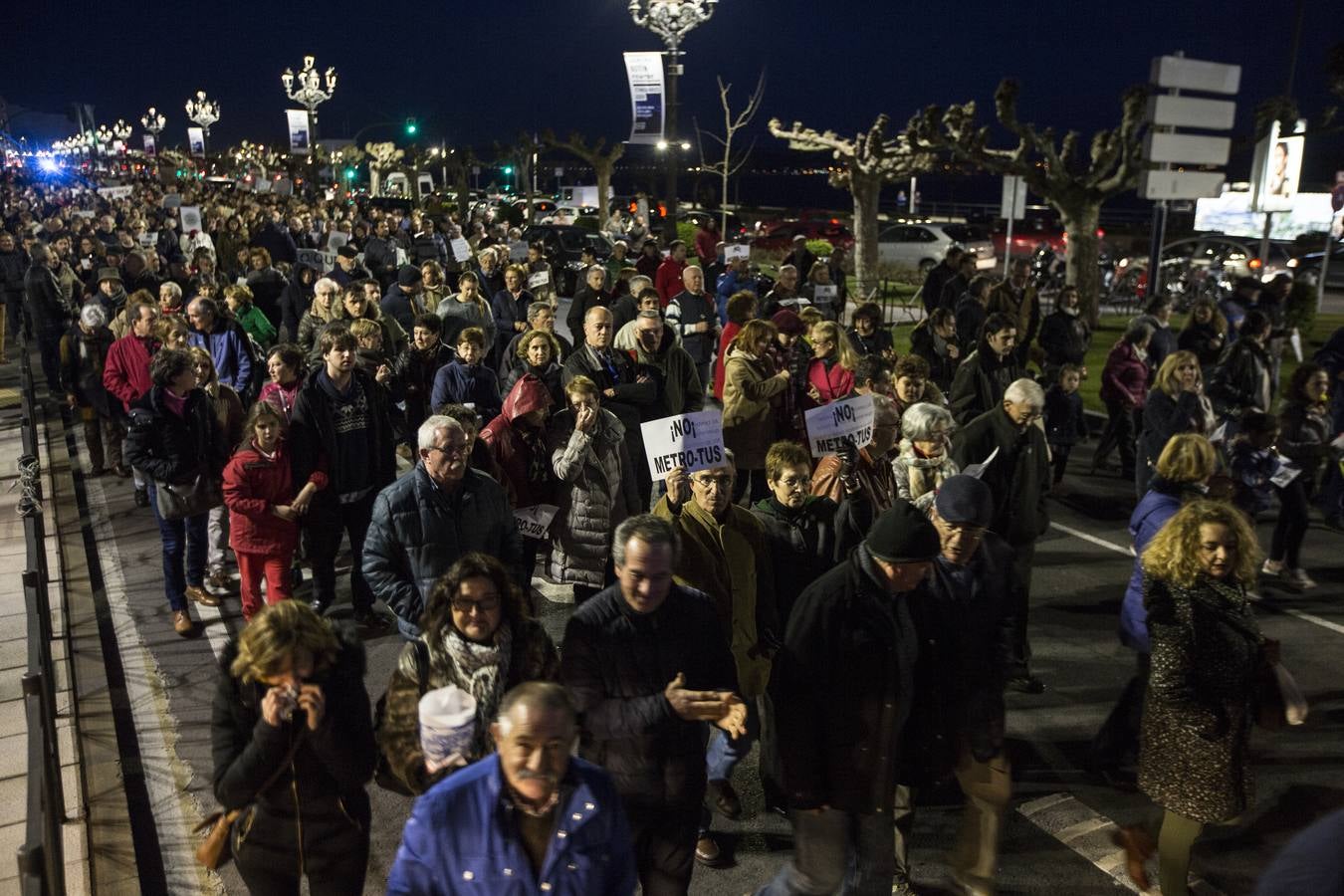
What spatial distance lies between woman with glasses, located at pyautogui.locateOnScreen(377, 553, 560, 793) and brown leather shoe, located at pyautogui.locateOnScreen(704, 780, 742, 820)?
1633 mm

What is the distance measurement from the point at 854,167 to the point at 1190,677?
21.3 meters

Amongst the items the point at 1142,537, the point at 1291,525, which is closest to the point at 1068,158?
the point at 1291,525

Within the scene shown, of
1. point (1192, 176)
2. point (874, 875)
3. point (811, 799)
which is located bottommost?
point (874, 875)

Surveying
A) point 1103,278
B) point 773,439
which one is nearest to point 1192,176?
point 1103,278

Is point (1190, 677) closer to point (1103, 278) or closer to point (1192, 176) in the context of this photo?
point (1192, 176)

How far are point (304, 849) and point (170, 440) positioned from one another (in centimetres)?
413

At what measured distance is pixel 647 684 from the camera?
368cm

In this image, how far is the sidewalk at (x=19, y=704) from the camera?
4.77m

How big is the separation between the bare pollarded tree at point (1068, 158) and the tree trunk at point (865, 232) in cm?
317

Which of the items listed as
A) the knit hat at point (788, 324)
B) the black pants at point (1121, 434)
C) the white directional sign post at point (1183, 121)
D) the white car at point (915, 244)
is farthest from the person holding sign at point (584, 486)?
the white car at point (915, 244)

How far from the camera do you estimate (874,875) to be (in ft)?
12.8

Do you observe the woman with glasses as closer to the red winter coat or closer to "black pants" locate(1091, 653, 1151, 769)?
"black pants" locate(1091, 653, 1151, 769)

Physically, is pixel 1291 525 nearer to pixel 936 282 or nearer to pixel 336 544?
pixel 336 544

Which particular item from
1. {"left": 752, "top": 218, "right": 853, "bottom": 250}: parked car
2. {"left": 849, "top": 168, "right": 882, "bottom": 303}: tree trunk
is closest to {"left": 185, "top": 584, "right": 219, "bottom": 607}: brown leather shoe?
{"left": 849, "top": 168, "right": 882, "bottom": 303}: tree trunk
